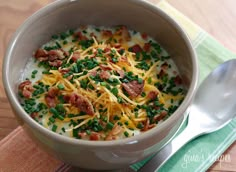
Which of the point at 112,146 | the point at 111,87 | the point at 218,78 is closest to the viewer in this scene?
the point at 112,146

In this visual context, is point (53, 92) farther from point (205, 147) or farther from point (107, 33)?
point (205, 147)

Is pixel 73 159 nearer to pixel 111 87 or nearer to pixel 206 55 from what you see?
pixel 111 87

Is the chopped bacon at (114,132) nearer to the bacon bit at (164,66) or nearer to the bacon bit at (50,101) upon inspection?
the bacon bit at (50,101)

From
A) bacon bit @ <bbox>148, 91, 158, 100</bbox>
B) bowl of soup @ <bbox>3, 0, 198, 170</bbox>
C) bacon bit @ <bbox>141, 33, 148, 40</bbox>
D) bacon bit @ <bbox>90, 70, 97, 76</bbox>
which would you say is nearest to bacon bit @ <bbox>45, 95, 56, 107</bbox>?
bowl of soup @ <bbox>3, 0, 198, 170</bbox>

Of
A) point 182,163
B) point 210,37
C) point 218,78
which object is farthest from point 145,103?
point 210,37

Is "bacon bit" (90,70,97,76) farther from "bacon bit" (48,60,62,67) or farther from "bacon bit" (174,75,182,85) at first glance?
"bacon bit" (174,75,182,85)

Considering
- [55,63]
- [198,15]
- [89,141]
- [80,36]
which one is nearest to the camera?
[89,141]

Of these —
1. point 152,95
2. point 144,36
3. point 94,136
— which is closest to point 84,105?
point 94,136
